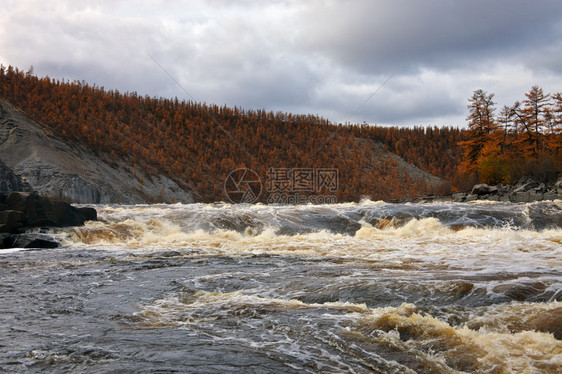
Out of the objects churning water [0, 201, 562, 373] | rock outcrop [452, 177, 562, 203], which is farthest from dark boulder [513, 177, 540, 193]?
churning water [0, 201, 562, 373]

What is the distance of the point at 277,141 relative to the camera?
8956 cm

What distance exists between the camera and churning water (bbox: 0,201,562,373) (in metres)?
4.87

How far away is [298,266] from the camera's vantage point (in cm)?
1082

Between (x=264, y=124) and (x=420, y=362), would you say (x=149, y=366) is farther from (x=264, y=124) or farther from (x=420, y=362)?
(x=264, y=124)

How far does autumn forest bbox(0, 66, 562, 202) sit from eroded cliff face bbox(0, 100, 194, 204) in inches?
143

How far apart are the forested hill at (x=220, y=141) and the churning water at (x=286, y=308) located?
122ft

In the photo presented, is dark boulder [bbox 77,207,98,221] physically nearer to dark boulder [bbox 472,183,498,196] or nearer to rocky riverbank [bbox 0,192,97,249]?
rocky riverbank [bbox 0,192,97,249]

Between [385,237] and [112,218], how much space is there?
12.2 meters

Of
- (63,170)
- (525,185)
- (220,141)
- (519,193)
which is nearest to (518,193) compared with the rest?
(519,193)

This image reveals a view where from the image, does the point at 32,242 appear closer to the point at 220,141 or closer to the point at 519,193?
the point at 519,193

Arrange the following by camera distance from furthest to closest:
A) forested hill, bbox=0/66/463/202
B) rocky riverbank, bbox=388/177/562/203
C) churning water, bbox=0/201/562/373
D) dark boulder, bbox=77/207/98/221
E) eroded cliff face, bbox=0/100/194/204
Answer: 1. forested hill, bbox=0/66/463/202
2. eroded cliff face, bbox=0/100/194/204
3. rocky riverbank, bbox=388/177/562/203
4. dark boulder, bbox=77/207/98/221
5. churning water, bbox=0/201/562/373

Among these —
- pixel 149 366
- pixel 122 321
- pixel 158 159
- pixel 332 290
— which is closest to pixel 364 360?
pixel 149 366

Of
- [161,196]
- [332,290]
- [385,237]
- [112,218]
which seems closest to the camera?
[332,290]

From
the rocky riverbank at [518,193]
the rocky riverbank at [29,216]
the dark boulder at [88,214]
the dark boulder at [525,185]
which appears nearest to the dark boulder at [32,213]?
the rocky riverbank at [29,216]
